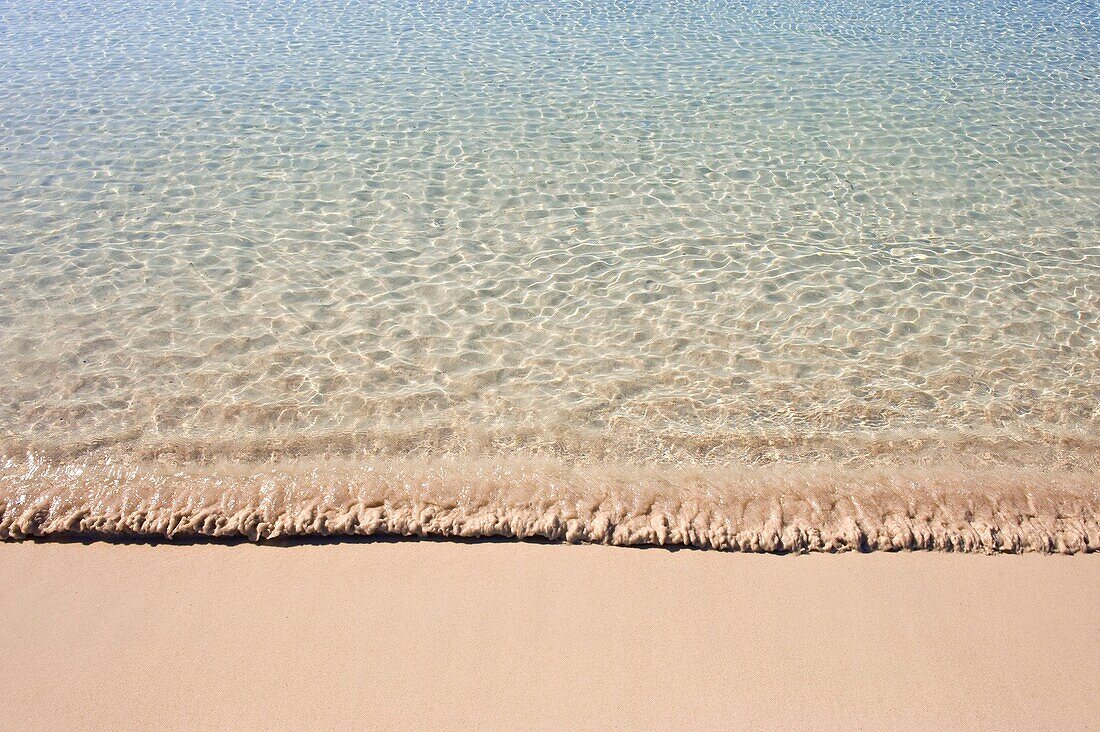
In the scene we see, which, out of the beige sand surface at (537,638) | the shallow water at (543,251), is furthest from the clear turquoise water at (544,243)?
the beige sand surface at (537,638)

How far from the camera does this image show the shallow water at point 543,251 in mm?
4074

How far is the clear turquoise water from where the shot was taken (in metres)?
4.16

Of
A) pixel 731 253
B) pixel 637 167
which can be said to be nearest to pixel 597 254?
pixel 731 253

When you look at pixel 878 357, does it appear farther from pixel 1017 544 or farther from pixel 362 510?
pixel 362 510

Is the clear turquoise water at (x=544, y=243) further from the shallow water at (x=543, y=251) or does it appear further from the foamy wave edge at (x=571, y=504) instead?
the foamy wave edge at (x=571, y=504)

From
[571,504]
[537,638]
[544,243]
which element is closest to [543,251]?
[544,243]

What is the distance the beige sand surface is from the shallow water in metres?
0.57

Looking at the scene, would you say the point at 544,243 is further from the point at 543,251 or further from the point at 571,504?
the point at 571,504

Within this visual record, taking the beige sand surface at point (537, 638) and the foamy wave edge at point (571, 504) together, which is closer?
the beige sand surface at point (537, 638)

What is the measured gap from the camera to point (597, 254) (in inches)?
219

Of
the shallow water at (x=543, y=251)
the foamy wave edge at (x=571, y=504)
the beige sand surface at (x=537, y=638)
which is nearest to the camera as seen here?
the beige sand surface at (x=537, y=638)

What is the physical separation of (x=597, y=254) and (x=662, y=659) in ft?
10.3

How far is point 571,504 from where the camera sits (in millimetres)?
3592

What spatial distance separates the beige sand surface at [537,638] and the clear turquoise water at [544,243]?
700 millimetres
